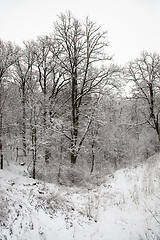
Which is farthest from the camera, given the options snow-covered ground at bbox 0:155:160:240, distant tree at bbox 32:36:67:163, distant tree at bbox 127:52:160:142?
distant tree at bbox 127:52:160:142

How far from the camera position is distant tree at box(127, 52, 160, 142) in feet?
41.5

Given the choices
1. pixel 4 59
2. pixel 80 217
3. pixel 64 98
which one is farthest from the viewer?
pixel 64 98

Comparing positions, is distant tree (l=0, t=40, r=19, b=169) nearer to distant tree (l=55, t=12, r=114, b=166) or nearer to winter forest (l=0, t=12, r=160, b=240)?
winter forest (l=0, t=12, r=160, b=240)

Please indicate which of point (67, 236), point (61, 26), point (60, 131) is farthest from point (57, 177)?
point (61, 26)

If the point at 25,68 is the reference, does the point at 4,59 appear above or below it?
below

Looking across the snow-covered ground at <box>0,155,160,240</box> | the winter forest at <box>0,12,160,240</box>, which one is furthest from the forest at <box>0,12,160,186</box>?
the snow-covered ground at <box>0,155,160,240</box>

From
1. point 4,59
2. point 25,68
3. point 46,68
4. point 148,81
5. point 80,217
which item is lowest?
point 80,217

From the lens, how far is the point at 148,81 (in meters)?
12.9

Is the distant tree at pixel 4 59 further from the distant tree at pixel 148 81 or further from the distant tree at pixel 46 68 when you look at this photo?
the distant tree at pixel 148 81

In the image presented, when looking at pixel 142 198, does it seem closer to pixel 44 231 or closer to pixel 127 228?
pixel 127 228

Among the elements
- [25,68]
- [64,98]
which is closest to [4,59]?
[25,68]

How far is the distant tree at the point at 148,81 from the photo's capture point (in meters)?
12.6

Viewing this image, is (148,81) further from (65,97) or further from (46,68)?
(46,68)

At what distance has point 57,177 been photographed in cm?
838
